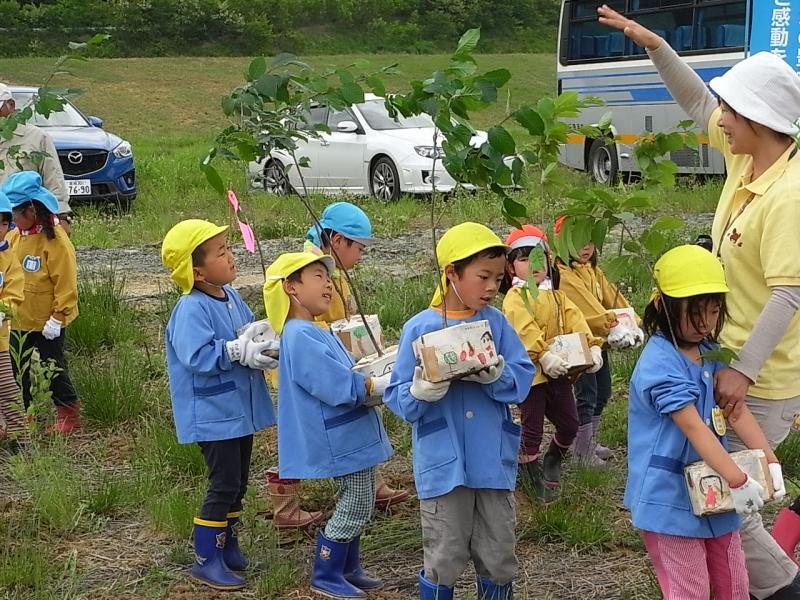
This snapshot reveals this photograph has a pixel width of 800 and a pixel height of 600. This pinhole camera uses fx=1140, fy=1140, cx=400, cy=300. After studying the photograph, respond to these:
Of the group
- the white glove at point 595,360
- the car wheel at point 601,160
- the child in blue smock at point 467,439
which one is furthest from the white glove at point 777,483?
the car wheel at point 601,160

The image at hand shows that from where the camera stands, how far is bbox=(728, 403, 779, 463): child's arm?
338 cm

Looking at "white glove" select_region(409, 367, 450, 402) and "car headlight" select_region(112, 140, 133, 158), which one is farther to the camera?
"car headlight" select_region(112, 140, 133, 158)

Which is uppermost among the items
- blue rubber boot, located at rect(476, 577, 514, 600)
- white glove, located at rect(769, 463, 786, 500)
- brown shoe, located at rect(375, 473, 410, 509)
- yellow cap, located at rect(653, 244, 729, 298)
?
yellow cap, located at rect(653, 244, 729, 298)

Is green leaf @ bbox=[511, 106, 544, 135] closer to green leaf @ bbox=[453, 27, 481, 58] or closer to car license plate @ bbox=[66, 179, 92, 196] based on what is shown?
green leaf @ bbox=[453, 27, 481, 58]

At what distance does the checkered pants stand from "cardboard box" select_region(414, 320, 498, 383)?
84cm

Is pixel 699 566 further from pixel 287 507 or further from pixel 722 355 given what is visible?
pixel 287 507

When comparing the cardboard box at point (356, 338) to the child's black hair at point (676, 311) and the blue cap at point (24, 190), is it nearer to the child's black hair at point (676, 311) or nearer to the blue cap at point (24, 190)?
the child's black hair at point (676, 311)

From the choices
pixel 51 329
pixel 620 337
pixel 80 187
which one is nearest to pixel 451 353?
pixel 620 337

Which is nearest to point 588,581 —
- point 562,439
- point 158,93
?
point 562,439

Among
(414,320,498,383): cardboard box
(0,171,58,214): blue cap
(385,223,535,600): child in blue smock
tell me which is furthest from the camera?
(0,171,58,214): blue cap

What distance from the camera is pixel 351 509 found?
3.99 m

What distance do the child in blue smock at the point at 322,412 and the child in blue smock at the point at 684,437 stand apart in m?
0.97

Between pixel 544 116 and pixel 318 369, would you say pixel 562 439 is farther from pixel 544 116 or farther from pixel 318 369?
pixel 544 116

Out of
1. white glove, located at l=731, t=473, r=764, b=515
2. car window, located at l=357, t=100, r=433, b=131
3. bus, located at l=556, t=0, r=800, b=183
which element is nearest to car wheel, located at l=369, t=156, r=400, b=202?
car window, located at l=357, t=100, r=433, b=131
